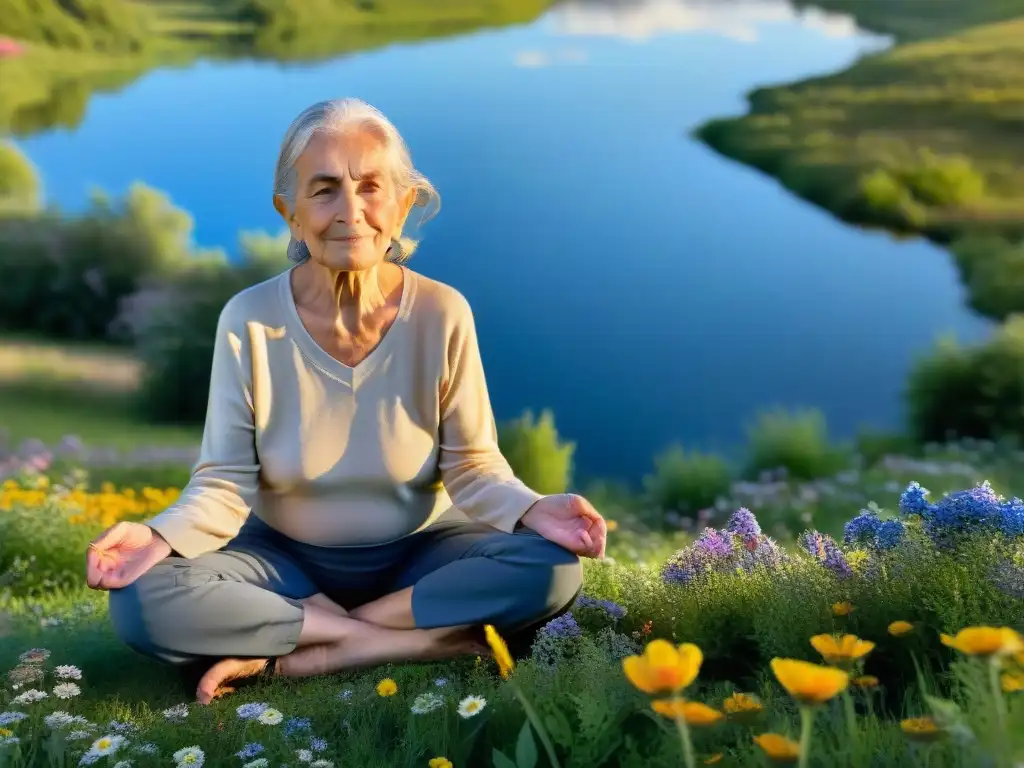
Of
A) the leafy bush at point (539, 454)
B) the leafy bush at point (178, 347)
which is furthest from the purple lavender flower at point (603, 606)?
the leafy bush at point (178, 347)

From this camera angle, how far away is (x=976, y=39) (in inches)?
463

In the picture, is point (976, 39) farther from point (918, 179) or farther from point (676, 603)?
Answer: point (676, 603)

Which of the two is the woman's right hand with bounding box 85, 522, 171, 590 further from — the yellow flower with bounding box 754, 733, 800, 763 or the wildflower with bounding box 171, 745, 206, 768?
the yellow flower with bounding box 754, 733, 800, 763

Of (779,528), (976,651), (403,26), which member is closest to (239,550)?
(976,651)

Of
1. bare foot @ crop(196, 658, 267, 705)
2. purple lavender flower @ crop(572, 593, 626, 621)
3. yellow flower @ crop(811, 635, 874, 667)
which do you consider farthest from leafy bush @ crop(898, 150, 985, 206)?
yellow flower @ crop(811, 635, 874, 667)

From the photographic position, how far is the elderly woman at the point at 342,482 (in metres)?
3.27

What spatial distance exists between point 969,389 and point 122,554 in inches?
278

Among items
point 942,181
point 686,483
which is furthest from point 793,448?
point 942,181

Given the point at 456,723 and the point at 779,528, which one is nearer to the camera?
the point at 456,723

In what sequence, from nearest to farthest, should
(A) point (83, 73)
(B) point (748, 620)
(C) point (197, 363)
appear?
(B) point (748, 620), (C) point (197, 363), (A) point (83, 73)

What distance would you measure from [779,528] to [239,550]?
12.3ft

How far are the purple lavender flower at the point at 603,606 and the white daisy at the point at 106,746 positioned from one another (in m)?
1.40

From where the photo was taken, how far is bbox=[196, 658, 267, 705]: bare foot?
3.31 metres

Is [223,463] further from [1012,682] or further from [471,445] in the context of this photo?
[1012,682]
